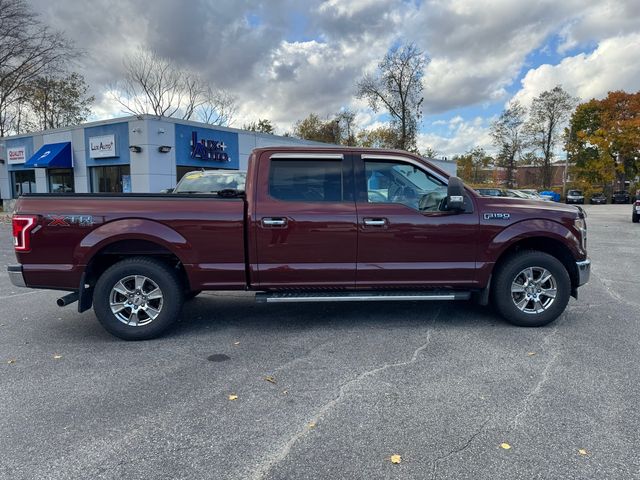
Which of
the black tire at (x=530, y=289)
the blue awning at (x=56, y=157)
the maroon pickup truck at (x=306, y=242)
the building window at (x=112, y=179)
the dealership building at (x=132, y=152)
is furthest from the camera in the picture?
the blue awning at (x=56, y=157)

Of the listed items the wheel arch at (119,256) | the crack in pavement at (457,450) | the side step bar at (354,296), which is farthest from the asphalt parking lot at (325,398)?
the wheel arch at (119,256)

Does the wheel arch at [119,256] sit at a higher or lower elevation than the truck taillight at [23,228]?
lower

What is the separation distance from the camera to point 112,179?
816 inches

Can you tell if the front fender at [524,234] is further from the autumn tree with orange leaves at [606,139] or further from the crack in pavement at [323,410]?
the autumn tree with orange leaves at [606,139]

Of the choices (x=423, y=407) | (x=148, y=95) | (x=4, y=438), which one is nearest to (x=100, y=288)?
(x=4, y=438)

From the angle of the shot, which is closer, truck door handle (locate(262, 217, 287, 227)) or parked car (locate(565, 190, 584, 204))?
truck door handle (locate(262, 217, 287, 227))

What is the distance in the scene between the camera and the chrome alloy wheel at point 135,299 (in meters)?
4.55

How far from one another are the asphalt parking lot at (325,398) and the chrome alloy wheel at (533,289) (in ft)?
0.93

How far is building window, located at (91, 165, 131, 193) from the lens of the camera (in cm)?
1967

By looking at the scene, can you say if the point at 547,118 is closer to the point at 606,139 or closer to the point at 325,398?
the point at 606,139

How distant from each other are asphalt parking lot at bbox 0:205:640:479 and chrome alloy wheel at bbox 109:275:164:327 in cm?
29

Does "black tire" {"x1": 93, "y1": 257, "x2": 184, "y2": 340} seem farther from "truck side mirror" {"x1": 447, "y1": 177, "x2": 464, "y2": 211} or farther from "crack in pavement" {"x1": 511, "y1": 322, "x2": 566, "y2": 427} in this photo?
"crack in pavement" {"x1": 511, "y1": 322, "x2": 566, "y2": 427}

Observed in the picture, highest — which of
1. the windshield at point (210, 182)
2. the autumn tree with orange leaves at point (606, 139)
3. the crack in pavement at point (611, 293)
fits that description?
the autumn tree with orange leaves at point (606, 139)

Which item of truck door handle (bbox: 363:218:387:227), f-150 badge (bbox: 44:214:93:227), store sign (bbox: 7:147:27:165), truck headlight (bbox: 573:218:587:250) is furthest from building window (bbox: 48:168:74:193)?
truck headlight (bbox: 573:218:587:250)
